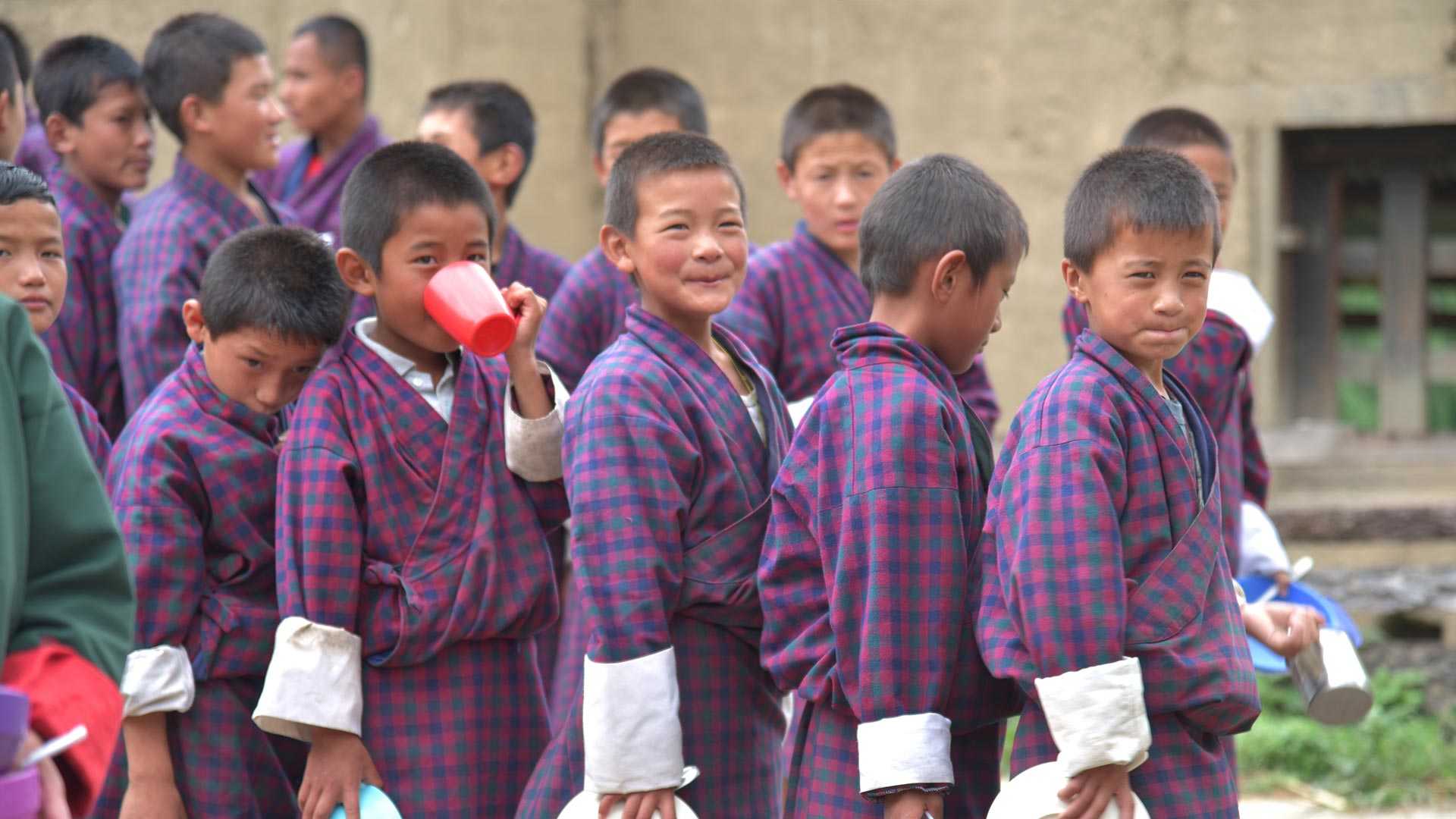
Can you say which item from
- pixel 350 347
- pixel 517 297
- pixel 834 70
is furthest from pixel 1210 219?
pixel 834 70

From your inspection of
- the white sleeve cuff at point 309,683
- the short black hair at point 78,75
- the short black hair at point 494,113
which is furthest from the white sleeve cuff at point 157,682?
the short black hair at point 494,113

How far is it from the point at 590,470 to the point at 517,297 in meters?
0.37

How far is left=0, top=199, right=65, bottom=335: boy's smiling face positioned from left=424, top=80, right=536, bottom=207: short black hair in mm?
1832

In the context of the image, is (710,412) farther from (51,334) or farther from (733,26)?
(733,26)

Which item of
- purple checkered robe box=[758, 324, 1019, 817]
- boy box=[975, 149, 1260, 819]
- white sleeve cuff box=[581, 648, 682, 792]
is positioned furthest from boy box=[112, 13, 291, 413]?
boy box=[975, 149, 1260, 819]

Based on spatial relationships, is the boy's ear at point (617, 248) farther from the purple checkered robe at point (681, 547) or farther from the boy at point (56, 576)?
the boy at point (56, 576)

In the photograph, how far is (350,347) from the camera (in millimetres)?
2883

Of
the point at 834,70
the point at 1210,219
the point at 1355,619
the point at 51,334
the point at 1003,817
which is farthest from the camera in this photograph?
the point at 834,70

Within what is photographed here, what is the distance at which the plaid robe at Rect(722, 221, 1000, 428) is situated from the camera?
3.68 meters

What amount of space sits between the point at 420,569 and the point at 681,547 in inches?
16.5

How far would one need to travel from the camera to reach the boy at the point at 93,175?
146 inches

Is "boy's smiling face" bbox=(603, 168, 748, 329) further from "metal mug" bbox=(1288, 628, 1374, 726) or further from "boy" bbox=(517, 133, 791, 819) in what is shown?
"metal mug" bbox=(1288, 628, 1374, 726)

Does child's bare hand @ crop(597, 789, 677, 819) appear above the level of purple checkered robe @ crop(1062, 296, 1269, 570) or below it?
below

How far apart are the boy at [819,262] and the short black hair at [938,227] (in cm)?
84
